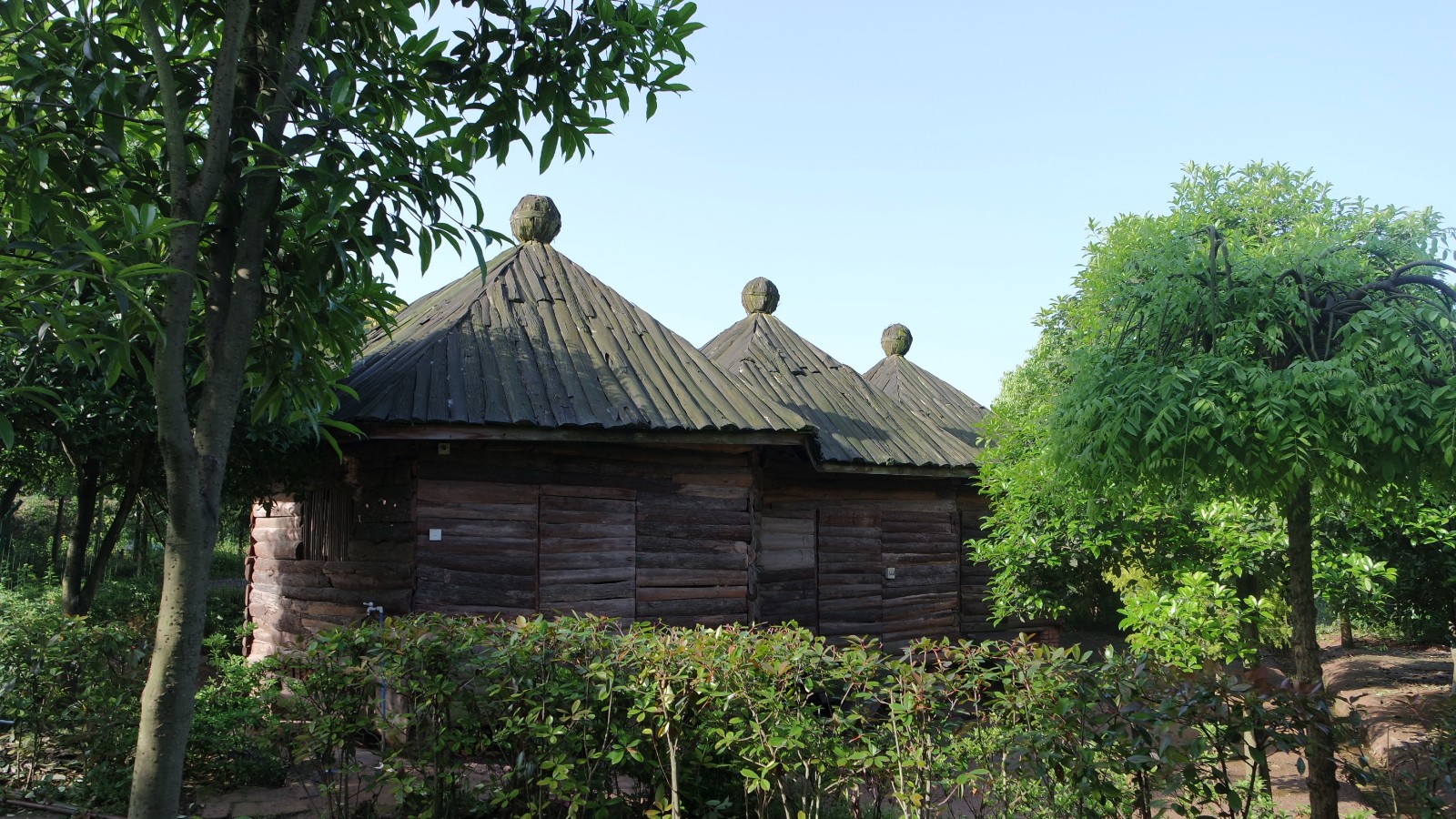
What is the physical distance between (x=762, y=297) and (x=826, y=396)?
9.40 ft

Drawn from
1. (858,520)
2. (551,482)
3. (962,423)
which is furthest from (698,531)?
(962,423)

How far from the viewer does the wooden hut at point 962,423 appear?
13.4 metres

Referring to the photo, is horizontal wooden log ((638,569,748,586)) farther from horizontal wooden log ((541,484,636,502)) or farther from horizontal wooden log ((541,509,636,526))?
horizontal wooden log ((541,484,636,502))

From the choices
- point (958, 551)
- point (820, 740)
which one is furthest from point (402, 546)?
point (958, 551)

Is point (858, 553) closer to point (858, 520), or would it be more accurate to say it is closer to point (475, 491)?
point (858, 520)

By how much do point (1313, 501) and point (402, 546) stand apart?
6922 mm

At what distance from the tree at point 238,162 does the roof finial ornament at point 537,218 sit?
7136 mm

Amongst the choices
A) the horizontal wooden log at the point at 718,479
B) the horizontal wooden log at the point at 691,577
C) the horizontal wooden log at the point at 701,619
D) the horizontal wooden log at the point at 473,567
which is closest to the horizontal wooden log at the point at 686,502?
the horizontal wooden log at the point at 718,479

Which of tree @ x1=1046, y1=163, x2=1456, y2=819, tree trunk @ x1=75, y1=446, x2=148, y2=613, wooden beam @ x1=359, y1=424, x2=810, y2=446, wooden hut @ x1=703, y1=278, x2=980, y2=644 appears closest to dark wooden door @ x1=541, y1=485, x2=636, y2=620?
wooden beam @ x1=359, y1=424, x2=810, y2=446

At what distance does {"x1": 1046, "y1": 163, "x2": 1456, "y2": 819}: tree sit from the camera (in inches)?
147

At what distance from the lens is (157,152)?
6375mm

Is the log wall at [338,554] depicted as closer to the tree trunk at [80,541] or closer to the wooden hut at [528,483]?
the wooden hut at [528,483]

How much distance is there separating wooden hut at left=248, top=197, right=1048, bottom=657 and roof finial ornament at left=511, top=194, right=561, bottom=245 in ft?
0.07

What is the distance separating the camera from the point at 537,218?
1188 cm
